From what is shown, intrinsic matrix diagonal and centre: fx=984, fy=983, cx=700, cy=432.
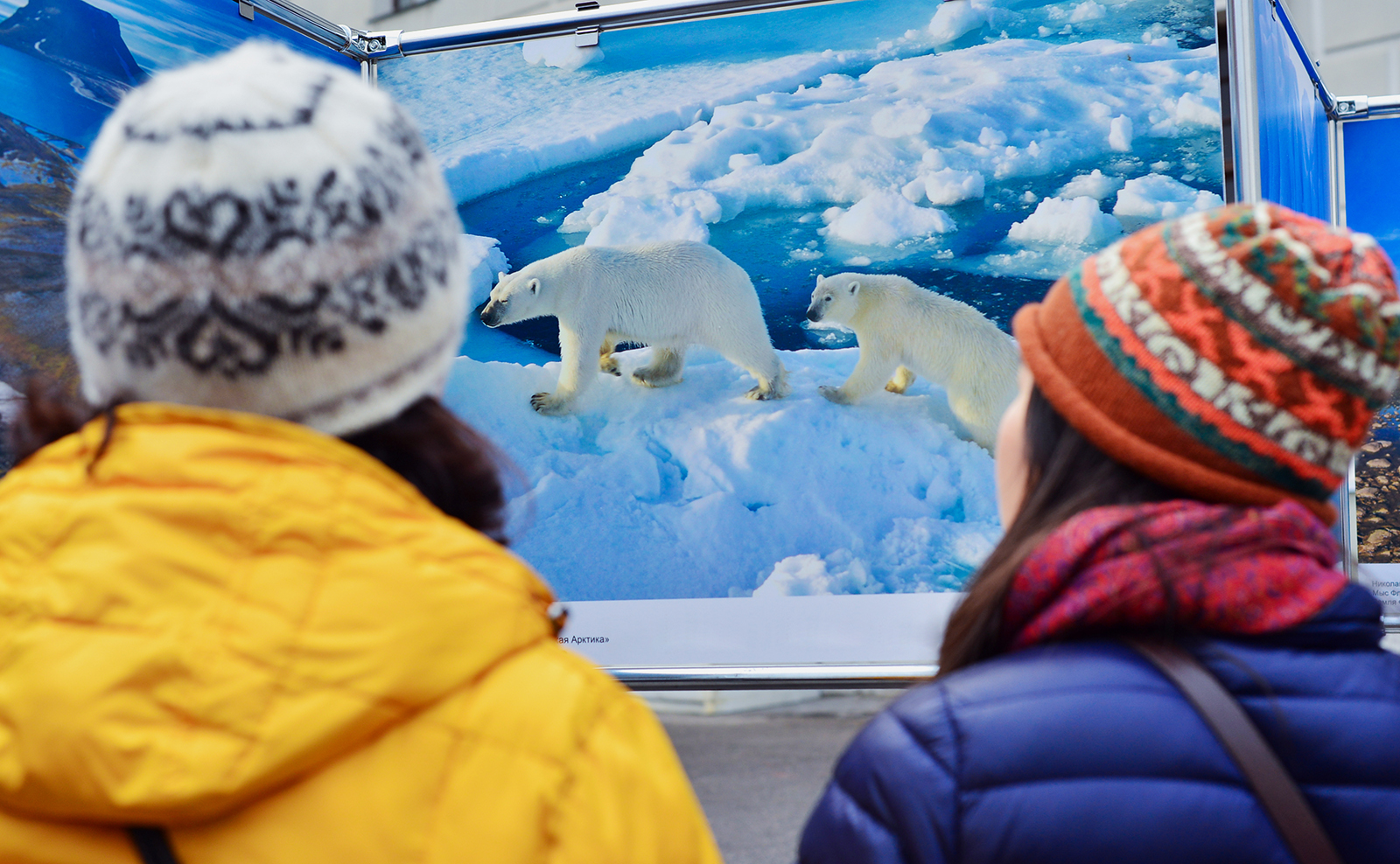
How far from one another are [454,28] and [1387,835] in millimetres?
3180

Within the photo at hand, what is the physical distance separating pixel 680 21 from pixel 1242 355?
2543 mm

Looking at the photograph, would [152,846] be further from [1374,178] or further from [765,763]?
[1374,178]

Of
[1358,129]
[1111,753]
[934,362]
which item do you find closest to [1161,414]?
[1111,753]

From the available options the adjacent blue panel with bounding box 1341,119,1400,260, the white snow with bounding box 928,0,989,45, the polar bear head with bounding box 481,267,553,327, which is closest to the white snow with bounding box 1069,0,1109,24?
the white snow with bounding box 928,0,989,45

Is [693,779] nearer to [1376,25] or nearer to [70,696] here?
[70,696]

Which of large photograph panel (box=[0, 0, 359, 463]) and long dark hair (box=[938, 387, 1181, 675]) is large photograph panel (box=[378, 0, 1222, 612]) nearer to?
large photograph panel (box=[0, 0, 359, 463])

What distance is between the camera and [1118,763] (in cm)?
67

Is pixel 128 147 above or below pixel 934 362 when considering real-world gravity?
above

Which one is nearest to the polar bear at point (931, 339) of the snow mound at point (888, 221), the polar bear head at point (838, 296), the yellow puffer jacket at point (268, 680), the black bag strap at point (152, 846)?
the polar bear head at point (838, 296)

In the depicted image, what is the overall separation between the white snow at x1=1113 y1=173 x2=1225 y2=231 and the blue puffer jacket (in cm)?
211

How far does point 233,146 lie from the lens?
653 millimetres

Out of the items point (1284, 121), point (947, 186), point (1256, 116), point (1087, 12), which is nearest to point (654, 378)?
point (947, 186)

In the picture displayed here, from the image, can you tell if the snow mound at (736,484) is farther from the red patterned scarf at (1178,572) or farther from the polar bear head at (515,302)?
the red patterned scarf at (1178,572)

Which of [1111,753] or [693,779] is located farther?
[693,779]
